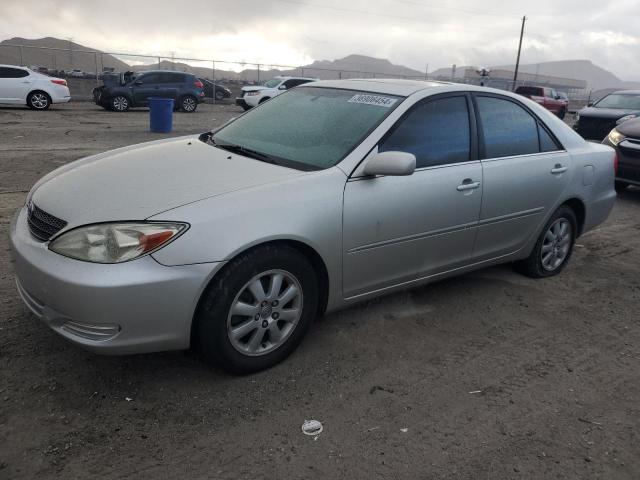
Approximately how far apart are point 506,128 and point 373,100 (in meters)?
1.21

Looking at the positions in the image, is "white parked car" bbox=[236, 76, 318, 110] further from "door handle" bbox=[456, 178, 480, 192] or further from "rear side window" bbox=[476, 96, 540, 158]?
"door handle" bbox=[456, 178, 480, 192]

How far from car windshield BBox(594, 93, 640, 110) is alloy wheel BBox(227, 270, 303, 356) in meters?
15.4

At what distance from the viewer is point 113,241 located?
2.64 metres

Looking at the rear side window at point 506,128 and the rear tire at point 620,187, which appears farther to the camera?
the rear tire at point 620,187

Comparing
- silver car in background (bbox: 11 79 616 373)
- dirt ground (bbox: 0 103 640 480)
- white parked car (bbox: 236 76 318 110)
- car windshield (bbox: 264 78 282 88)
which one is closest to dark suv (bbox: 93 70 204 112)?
white parked car (bbox: 236 76 318 110)

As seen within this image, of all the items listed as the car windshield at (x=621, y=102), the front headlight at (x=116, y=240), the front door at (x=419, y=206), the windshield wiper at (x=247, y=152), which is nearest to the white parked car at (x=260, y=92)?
the car windshield at (x=621, y=102)

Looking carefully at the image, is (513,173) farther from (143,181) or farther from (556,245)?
(143,181)

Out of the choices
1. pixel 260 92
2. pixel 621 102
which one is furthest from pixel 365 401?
pixel 260 92

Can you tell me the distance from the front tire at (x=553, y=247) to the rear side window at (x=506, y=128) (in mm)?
704

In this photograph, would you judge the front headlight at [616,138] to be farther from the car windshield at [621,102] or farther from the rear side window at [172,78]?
the rear side window at [172,78]

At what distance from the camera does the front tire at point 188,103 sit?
21.1 meters

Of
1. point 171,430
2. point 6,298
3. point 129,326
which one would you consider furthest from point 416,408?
point 6,298

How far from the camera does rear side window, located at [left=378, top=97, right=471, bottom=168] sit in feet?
11.8

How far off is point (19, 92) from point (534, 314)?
18608 mm
